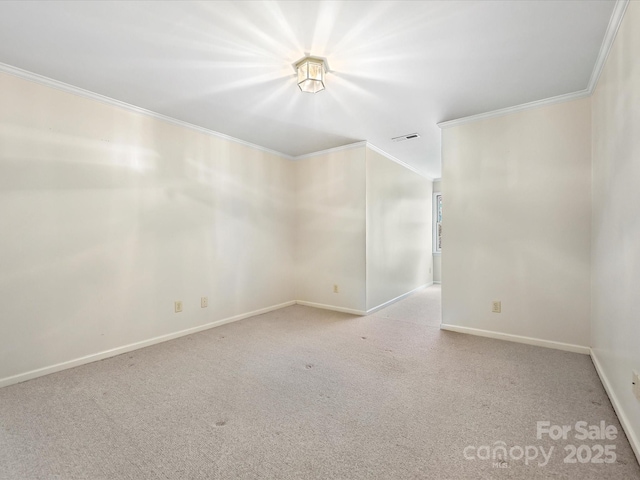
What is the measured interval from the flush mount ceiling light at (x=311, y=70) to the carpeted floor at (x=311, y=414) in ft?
7.43

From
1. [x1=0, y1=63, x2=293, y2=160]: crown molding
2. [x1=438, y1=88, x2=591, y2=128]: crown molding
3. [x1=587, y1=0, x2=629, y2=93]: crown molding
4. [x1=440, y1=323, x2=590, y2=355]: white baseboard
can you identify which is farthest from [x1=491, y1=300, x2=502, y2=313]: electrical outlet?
[x1=0, y1=63, x2=293, y2=160]: crown molding

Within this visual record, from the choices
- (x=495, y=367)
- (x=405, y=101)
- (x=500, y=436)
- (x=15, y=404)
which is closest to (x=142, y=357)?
(x=15, y=404)

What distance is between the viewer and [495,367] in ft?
7.67

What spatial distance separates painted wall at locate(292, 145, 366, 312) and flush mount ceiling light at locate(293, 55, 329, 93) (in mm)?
1851

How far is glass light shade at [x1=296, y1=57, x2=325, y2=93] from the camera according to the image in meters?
2.09

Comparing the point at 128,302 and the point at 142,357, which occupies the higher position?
the point at 128,302

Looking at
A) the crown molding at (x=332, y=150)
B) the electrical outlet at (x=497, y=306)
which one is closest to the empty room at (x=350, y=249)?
the electrical outlet at (x=497, y=306)

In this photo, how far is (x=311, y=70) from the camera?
83.0 inches

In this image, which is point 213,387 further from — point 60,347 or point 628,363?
point 628,363

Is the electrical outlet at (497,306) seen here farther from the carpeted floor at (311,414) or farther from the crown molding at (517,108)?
the crown molding at (517,108)

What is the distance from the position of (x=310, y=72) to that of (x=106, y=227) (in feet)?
7.31

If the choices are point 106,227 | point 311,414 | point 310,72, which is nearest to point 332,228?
point 310,72

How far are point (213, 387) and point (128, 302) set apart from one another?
1341 mm

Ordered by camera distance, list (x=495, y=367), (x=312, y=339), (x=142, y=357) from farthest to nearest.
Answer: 1. (x=312, y=339)
2. (x=142, y=357)
3. (x=495, y=367)
